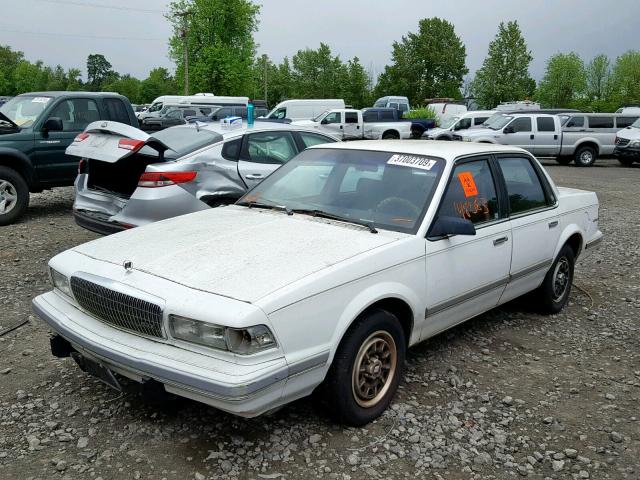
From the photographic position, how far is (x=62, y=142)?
892 cm

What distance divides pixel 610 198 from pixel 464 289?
430 inches

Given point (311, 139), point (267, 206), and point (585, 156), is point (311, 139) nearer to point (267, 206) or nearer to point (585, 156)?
point (267, 206)

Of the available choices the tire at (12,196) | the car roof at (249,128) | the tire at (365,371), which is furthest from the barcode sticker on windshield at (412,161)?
the tire at (12,196)

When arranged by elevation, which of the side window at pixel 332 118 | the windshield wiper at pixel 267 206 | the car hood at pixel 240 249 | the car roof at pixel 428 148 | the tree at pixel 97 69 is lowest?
the car hood at pixel 240 249

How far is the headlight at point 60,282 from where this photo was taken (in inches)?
139

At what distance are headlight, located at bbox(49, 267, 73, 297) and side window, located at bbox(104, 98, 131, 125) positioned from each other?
21.1 ft

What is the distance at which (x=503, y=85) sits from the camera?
5556cm

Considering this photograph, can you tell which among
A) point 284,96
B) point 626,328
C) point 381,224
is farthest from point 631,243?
point 284,96

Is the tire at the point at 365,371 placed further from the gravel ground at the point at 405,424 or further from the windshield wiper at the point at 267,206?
the windshield wiper at the point at 267,206

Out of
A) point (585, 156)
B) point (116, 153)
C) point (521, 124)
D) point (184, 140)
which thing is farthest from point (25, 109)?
point (585, 156)

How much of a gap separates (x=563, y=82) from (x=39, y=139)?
55847mm

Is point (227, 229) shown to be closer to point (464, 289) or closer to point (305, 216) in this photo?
point (305, 216)

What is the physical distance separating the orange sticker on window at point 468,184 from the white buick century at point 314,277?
0.05 feet

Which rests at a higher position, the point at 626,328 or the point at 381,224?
the point at 381,224
